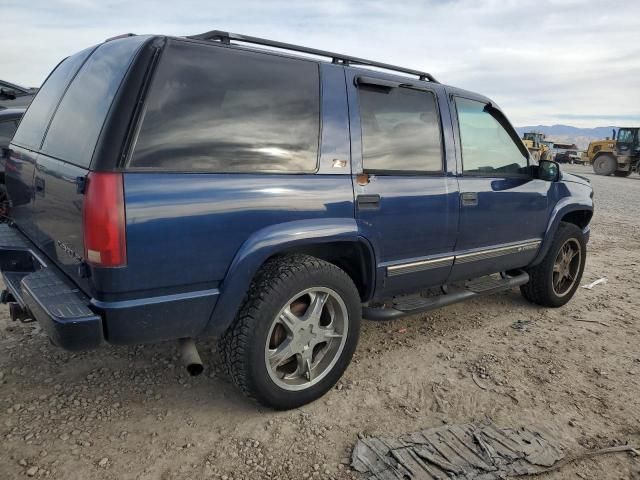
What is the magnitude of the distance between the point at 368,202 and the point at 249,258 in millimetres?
851

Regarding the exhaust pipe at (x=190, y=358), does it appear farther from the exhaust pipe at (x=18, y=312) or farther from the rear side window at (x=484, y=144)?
the rear side window at (x=484, y=144)

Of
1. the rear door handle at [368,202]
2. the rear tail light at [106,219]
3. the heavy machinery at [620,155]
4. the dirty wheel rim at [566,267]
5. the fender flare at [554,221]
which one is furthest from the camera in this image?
the heavy machinery at [620,155]

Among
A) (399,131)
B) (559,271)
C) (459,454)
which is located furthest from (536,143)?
(459,454)

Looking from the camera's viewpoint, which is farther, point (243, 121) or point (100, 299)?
point (243, 121)

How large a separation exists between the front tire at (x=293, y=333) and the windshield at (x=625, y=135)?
27413mm

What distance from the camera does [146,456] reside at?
234cm

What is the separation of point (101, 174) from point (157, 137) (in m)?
0.29

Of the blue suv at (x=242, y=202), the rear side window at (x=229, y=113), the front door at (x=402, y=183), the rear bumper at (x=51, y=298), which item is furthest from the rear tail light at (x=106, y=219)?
the front door at (x=402, y=183)

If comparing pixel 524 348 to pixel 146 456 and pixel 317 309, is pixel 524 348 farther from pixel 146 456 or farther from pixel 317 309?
pixel 146 456

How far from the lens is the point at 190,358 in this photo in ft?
7.77

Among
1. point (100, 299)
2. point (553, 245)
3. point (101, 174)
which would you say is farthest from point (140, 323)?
point (553, 245)

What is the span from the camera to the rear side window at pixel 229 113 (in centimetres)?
220

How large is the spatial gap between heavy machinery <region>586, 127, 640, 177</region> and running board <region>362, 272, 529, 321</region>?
82.1 feet

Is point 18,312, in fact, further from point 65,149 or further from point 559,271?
point 559,271
